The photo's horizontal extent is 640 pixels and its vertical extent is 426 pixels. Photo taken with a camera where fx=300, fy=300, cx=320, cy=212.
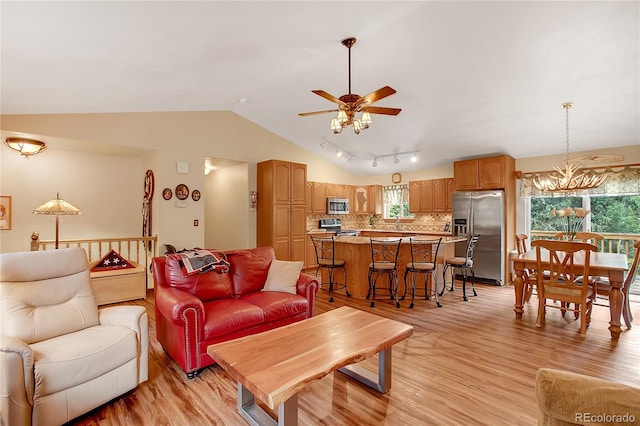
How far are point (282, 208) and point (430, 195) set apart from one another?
138 inches

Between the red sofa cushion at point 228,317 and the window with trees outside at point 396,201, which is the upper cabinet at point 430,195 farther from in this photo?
the red sofa cushion at point 228,317

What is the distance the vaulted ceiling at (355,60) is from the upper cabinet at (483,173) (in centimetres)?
52

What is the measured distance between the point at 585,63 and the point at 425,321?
11.1 ft

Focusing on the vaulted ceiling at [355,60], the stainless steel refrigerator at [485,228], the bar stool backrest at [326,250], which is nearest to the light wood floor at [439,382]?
the bar stool backrest at [326,250]

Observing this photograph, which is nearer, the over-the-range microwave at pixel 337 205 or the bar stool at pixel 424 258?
the bar stool at pixel 424 258

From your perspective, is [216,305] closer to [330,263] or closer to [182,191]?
[330,263]

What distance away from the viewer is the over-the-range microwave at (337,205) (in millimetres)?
7668

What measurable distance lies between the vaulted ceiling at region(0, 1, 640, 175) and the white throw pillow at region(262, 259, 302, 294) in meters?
2.43

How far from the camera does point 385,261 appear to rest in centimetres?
475

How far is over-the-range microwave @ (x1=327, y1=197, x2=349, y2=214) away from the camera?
7.67 meters

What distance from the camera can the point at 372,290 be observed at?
4801mm

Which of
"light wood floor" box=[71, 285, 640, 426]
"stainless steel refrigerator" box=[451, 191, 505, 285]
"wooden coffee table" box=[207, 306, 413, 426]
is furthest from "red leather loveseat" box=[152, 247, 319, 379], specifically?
"stainless steel refrigerator" box=[451, 191, 505, 285]

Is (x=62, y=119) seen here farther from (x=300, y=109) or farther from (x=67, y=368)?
(x=67, y=368)

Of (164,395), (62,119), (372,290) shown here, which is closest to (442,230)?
(372,290)
